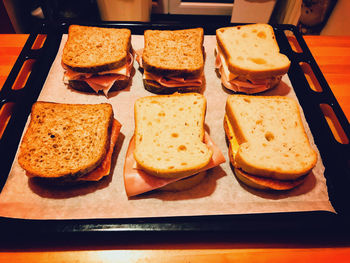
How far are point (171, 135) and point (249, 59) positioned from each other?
1.07m

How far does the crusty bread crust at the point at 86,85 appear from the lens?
2404 mm

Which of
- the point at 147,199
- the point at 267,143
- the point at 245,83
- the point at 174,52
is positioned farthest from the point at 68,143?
the point at 245,83

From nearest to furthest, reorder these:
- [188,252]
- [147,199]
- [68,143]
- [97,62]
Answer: [188,252], [147,199], [68,143], [97,62]

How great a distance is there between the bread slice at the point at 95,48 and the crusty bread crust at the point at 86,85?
4.9 inches

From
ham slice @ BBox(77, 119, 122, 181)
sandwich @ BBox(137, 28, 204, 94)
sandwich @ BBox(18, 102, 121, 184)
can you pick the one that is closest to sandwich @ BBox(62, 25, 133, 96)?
sandwich @ BBox(137, 28, 204, 94)

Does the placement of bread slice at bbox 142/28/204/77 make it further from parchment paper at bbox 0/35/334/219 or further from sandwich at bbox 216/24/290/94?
parchment paper at bbox 0/35/334/219

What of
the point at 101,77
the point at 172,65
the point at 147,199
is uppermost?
the point at 172,65

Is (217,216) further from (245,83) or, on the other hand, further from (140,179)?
(245,83)

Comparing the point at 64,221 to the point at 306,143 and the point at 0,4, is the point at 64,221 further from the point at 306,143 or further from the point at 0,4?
the point at 0,4

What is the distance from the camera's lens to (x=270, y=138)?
195cm

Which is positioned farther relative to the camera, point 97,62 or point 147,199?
point 97,62

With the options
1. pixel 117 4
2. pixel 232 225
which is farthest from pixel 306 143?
→ pixel 117 4

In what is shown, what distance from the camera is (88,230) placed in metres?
1.54

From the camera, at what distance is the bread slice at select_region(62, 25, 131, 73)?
2.34 metres
